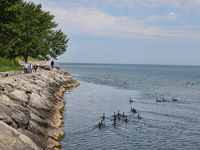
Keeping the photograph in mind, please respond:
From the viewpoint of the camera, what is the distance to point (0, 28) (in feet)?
130

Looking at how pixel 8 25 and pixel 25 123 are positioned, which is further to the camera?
pixel 8 25

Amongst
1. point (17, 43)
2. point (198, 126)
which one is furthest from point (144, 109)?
point (17, 43)

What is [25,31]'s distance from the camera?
48.7m

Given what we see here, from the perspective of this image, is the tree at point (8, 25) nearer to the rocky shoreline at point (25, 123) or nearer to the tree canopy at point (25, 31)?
the tree canopy at point (25, 31)

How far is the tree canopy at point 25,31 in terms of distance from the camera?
4000 cm

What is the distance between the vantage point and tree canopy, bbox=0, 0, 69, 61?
4000 centimetres

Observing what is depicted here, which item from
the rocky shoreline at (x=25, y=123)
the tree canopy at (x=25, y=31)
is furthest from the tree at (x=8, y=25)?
the rocky shoreline at (x=25, y=123)

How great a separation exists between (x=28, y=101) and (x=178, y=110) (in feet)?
60.7

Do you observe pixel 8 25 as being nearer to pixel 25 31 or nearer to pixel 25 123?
pixel 25 31

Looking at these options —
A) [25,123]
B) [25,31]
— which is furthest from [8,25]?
[25,123]

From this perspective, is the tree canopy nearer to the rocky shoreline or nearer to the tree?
the tree

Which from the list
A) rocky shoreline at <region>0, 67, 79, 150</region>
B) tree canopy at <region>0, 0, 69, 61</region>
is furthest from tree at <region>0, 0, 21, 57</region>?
rocky shoreline at <region>0, 67, 79, 150</region>

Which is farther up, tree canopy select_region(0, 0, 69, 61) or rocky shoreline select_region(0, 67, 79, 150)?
tree canopy select_region(0, 0, 69, 61)

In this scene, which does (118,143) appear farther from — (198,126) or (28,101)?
(198,126)
